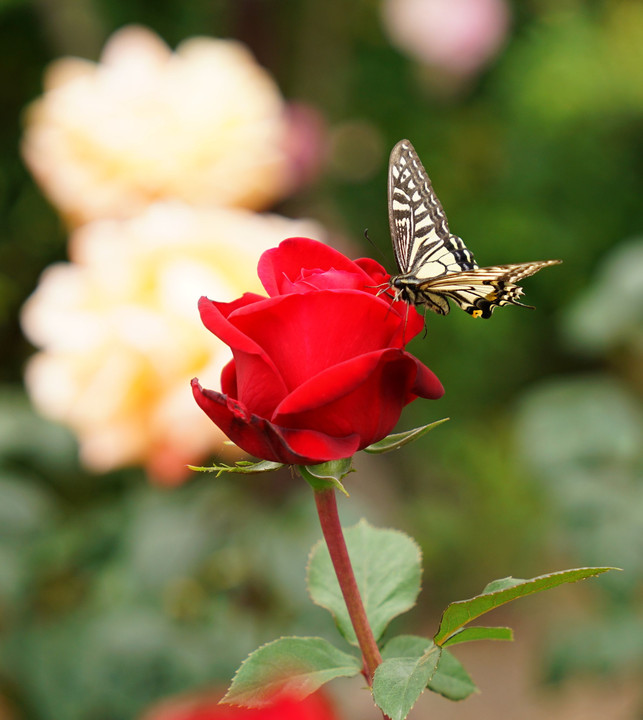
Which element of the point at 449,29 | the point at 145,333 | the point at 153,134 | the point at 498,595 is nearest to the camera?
the point at 498,595

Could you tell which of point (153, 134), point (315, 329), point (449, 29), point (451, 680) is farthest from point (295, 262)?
point (449, 29)

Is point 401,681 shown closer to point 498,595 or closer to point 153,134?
point 498,595

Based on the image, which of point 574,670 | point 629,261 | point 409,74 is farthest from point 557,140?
point 574,670

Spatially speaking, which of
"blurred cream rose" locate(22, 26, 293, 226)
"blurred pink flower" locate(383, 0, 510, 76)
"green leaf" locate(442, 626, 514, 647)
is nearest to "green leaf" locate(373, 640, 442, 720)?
"green leaf" locate(442, 626, 514, 647)

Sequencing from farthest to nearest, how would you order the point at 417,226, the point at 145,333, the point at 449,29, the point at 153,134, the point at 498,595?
1. the point at 449,29
2. the point at 153,134
3. the point at 145,333
4. the point at 417,226
5. the point at 498,595

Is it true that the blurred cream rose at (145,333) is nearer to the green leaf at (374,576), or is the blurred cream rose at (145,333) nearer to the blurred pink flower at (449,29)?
the green leaf at (374,576)

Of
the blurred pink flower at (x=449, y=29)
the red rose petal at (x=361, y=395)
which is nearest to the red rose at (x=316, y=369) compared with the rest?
the red rose petal at (x=361, y=395)

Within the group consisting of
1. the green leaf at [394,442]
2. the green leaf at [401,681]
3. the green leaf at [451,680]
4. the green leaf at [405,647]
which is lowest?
the green leaf at [451,680]
